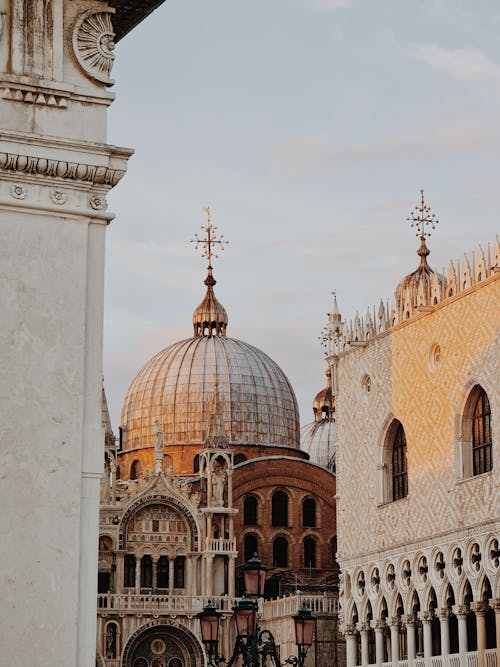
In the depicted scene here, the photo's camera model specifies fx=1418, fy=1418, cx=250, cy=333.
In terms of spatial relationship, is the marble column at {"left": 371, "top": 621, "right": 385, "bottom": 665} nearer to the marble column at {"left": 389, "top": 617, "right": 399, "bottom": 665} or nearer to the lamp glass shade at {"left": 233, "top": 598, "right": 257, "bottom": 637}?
A: the marble column at {"left": 389, "top": 617, "right": 399, "bottom": 665}

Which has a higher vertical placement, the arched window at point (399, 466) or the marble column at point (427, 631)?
the arched window at point (399, 466)

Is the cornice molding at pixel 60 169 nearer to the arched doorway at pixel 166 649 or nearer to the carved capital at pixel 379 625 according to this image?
the carved capital at pixel 379 625

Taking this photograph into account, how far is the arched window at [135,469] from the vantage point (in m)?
48.7

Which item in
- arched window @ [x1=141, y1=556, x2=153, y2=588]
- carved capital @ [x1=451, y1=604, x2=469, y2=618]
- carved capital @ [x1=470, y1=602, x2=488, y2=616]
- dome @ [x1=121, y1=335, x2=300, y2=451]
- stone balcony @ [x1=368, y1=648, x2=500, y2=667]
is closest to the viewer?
stone balcony @ [x1=368, y1=648, x2=500, y2=667]

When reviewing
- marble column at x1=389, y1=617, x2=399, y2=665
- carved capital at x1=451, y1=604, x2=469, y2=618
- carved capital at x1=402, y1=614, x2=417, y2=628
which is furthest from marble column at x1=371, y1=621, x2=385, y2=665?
carved capital at x1=451, y1=604, x2=469, y2=618

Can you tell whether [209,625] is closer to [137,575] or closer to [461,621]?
[461,621]

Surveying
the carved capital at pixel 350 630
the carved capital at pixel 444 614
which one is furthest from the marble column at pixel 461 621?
the carved capital at pixel 350 630

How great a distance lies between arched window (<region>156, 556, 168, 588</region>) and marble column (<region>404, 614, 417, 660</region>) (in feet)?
37.1

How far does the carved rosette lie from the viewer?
8.05 metres

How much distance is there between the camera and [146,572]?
3956 cm

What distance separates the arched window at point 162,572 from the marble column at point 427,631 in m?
12.2

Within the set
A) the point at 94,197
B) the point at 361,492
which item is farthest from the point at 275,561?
the point at 94,197

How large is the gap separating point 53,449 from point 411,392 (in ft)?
76.9

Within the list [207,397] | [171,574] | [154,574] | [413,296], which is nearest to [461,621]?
[413,296]
